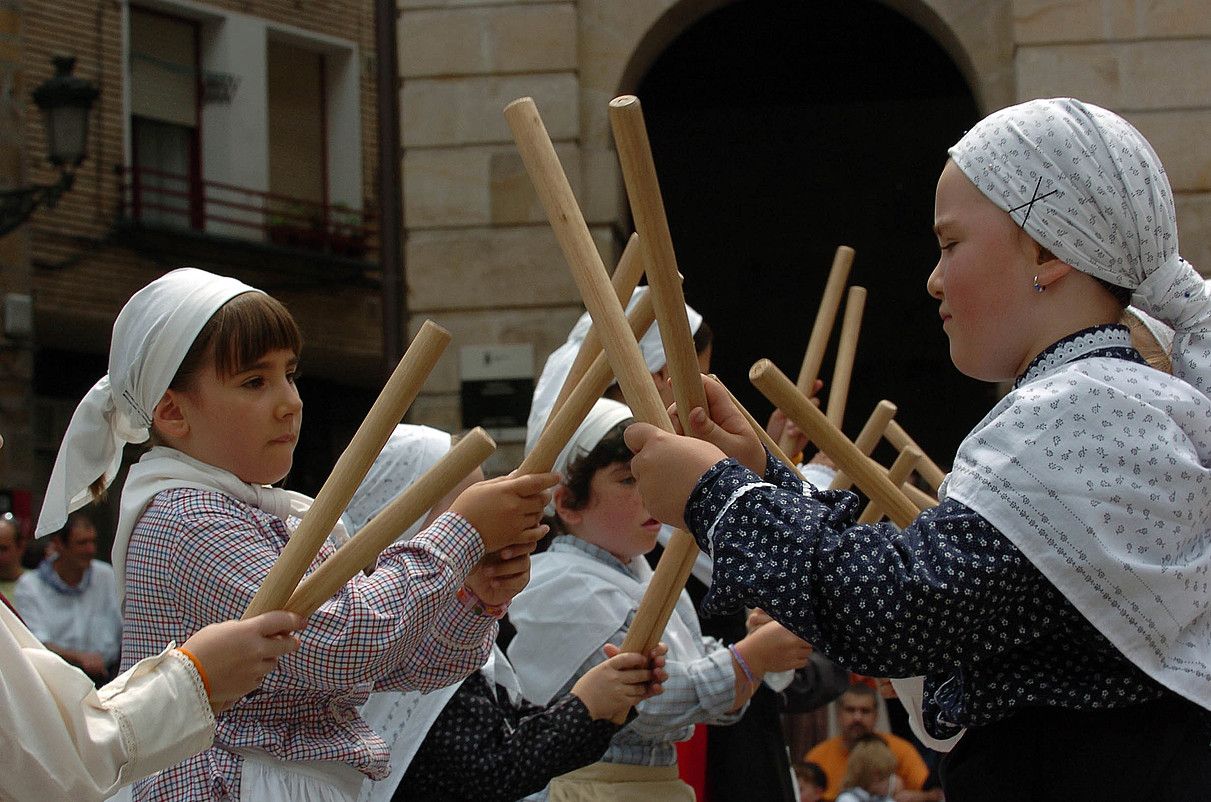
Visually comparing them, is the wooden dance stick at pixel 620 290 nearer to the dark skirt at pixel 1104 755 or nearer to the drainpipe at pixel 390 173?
the dark skirt at pixel 1104 755

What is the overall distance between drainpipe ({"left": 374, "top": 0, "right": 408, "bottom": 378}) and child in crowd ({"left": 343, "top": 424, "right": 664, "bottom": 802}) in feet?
15.8

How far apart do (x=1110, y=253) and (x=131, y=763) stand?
3.91 feet

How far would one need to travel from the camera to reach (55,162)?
32.5 ft

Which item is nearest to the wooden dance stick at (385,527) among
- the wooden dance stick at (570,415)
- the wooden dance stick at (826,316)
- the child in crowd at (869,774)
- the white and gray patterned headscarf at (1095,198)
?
the wooden dance stick at (570,415)

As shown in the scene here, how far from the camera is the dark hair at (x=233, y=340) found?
2.42 metres

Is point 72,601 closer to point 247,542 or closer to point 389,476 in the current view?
point 389,476

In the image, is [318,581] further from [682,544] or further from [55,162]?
[55,162]

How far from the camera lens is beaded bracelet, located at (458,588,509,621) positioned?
251 centimetres

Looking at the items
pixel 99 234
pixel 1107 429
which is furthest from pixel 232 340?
pixel 99 234

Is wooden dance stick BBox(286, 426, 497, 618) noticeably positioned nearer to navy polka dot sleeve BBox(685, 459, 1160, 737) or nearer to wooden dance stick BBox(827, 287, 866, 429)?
navy polka dot sleeve BBox(685, 459, 1160, 737)

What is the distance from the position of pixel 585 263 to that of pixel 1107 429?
65cm

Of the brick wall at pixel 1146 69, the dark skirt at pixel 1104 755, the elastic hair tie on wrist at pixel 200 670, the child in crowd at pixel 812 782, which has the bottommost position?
the child in crowd at pixel 812 782

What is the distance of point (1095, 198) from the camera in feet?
6.23

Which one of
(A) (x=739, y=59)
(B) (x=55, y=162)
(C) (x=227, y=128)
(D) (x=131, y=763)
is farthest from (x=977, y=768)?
(C) (x=227, y=128)
